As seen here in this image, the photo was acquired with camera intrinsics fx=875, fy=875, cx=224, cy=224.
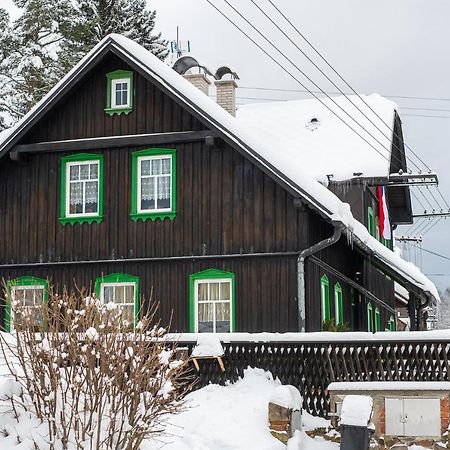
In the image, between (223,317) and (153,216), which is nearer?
(223,317)

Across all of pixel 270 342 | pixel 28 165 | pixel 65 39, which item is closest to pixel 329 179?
pixel 28 165

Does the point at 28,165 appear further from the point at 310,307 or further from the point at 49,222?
the point at 310,307

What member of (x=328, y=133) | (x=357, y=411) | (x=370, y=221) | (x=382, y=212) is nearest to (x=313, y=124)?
(x=328, y=133)

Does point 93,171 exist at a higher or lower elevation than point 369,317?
higher

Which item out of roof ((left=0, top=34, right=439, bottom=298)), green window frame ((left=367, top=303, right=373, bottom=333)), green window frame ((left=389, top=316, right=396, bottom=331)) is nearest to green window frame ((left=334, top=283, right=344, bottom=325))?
roof ((left=0, top=34, right=439, bottom=298))

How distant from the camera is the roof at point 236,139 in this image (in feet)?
60.2

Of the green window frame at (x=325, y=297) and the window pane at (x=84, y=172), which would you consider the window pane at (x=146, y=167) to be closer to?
the window pane at (x=84, y=172)

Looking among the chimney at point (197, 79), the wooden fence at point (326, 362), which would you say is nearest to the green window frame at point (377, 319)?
the chimney at point (197, 79)

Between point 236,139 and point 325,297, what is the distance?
478 cm

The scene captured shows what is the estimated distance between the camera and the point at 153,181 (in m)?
20.4

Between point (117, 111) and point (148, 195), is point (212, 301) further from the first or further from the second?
point (117, 111)

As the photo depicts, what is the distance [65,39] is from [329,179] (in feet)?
65.7

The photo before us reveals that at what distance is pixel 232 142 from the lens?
19.0 m

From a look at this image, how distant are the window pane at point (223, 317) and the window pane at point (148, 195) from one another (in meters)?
2.85
